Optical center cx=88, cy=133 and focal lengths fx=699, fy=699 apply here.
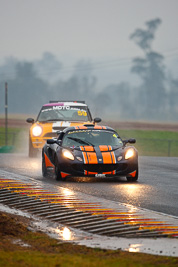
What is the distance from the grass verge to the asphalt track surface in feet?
10.4

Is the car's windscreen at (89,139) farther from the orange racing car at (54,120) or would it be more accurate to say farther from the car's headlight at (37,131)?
the car's headlight at (37,131)

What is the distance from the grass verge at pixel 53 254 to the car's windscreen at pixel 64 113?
15.4 metres

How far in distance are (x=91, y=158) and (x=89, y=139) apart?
1.35 metres

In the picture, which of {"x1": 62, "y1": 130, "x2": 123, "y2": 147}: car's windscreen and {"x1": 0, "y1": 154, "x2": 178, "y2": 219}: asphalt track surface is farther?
{"x1": 62, "y1": 130, "x2": 123, "y2": 147}: car's windscreen

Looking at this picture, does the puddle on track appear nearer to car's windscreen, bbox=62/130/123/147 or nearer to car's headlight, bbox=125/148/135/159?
car's headlight, bbox=125/148/135/159

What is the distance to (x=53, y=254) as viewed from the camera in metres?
7.87

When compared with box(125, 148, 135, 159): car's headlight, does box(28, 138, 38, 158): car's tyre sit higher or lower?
lower

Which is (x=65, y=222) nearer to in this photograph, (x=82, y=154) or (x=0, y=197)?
(x=0, y=197)

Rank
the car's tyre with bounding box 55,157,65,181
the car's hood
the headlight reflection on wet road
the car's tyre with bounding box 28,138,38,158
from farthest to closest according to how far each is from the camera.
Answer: the car's tyre with bounding box 28,138,38,158 → the car's tyre with bounding box 55,157,65,181 → the car's hood → the headlight reflection on wet road

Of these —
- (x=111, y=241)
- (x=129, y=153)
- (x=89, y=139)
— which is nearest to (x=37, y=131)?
(x=89, y=139)

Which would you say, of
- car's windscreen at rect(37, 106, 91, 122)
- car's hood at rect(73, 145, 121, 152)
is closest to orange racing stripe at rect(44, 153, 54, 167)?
car's hood at rect(73, 145, 121, 152)

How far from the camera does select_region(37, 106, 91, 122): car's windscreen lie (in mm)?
25000

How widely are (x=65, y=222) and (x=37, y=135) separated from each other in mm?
13977

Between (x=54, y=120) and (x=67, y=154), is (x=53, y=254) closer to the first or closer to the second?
(x=67, y=154)
